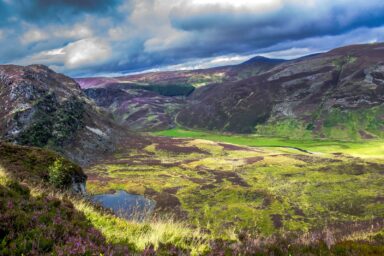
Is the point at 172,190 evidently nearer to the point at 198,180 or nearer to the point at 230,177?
the point at 198,180

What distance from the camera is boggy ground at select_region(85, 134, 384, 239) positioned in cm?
6138

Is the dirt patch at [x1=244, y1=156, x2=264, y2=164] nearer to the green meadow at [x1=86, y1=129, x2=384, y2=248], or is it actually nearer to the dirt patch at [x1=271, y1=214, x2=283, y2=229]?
the green meadow at [x1=86, y1=129, x2=384, y2=248]

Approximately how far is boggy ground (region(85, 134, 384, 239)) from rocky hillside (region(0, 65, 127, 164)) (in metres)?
10.6

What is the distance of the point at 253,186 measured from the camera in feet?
286

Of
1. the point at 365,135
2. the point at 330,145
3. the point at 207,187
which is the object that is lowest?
the point at 330,145

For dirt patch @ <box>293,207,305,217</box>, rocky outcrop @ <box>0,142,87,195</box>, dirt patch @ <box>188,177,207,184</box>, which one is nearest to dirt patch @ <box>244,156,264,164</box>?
dirt patch @ <box>188,177,207,184</box>

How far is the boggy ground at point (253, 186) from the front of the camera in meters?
61.4

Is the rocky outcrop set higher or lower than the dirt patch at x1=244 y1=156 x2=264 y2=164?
higher

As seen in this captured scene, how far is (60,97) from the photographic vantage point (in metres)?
139

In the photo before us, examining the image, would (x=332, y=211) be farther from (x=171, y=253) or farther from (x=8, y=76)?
(x=8, y=76)

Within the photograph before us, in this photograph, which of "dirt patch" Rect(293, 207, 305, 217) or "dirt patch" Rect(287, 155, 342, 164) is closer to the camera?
"dirt patch" Rect(293, 207, 305, 217)

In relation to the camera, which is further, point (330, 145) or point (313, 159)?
point (330, 145)

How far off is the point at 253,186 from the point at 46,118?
75.3 metres

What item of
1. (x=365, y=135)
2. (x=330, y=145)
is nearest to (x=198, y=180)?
(x=330, y=145)
